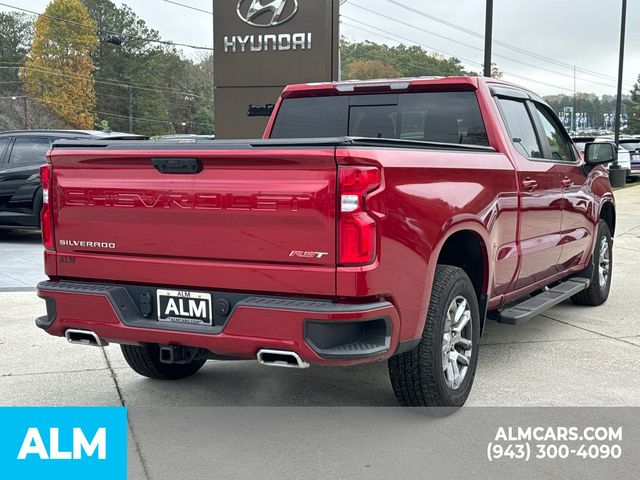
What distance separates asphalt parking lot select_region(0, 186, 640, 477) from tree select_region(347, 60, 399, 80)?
106 meters

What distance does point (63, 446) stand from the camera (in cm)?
361

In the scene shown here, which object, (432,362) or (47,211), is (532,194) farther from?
(47,211)

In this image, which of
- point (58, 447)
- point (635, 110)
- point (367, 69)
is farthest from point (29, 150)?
point (367, 69)

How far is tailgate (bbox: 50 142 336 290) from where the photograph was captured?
3643 millimetres

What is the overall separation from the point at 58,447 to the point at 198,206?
1.27 meters

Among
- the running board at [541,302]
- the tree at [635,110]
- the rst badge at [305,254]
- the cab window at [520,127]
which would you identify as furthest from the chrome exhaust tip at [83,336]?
the tree at [635,110]

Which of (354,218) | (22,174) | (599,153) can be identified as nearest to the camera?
(354,218)

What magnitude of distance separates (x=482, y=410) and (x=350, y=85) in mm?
2390

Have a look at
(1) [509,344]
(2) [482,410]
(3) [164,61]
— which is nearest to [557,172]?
(1) [509,344]

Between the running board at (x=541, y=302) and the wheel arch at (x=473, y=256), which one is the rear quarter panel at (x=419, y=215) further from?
the running board at (x=541, y=302)

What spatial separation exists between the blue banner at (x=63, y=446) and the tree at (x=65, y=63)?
258 ft

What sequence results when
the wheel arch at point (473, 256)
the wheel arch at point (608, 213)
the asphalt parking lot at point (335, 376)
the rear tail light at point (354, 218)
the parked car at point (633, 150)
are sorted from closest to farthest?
the rear tail light at point (354, 218), the wheel arch at point (473, 256), the asphalt parking lot at point (335, 376), the wheel arch at point (608, 213), the parked car at point (633, 150)

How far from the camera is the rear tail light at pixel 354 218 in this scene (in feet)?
11.8

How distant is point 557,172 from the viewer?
594 cm
